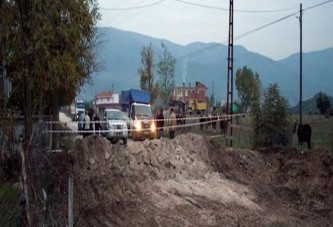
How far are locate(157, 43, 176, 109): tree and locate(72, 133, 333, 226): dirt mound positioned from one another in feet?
100

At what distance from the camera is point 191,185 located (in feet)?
47.4

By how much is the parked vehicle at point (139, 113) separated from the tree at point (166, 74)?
10.3 m

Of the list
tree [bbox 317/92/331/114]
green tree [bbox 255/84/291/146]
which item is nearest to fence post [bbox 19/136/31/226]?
green tree [bbox 255/84/291/146]

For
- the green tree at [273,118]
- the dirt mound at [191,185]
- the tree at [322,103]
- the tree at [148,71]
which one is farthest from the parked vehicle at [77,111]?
the tree at [322,103]

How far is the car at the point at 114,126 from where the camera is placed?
2717 cm

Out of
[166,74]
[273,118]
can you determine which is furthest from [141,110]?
[166,74]

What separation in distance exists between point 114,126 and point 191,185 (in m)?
14.5

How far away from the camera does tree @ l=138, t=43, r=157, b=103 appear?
49469 mm

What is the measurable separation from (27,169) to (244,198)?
33.7 ft

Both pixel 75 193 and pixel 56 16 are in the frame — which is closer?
pixel 56 16

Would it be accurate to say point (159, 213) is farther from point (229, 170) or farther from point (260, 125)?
point (260, 125)

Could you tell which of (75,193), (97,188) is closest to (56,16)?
(75,193)

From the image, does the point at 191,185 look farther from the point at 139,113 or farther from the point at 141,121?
the point at 139,113

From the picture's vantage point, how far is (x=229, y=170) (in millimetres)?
17891
